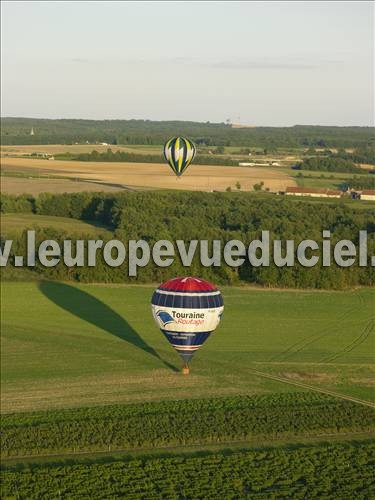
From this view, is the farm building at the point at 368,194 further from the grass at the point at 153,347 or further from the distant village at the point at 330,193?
the grass at the point at 153,347

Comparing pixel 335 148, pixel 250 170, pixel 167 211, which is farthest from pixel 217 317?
pixel 335 148

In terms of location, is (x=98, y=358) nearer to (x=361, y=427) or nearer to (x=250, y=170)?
(x=361, y=427)

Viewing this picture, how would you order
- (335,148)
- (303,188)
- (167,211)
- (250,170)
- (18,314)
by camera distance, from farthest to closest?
(335,148), (250,170), (303,188), (167,211), (18,314)

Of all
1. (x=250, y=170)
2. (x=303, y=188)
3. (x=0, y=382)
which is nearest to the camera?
(x=0, y=382)

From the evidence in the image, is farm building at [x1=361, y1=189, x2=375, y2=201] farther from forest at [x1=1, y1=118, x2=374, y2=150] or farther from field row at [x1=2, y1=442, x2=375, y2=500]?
field row at [x1=2, y1=442, x2=375, y2=500]

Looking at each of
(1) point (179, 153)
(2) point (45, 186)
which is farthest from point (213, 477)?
(2) point (45, 186)

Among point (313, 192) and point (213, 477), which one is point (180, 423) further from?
point (313, 192)

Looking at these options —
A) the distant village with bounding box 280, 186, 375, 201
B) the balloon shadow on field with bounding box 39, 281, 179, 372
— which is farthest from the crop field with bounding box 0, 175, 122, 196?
the balloon shadow on field with bounding box 39, 281, 179, 372
